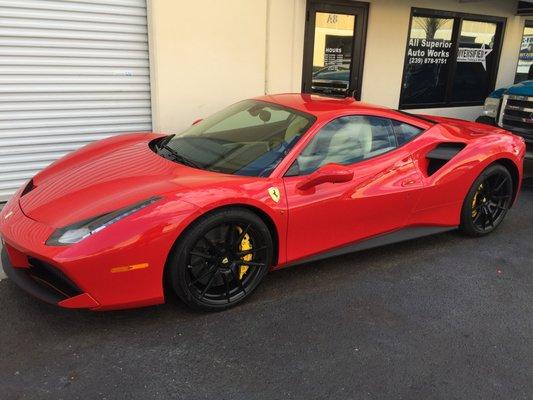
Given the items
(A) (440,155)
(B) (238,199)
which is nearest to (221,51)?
(A) (440,155)

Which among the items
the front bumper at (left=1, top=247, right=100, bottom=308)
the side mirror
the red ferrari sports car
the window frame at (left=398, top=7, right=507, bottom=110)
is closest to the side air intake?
the red ferrari sports car

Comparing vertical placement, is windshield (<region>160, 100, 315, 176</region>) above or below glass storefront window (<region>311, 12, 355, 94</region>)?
below

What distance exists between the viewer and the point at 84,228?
272cm

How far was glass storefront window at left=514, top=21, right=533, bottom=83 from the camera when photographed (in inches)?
399

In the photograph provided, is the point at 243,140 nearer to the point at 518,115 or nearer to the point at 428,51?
the point at 518,115

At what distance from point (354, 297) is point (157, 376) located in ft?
4.98

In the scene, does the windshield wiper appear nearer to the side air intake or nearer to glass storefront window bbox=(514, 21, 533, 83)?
the side air intake

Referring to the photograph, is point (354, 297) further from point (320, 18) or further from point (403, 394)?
point (320, 18)

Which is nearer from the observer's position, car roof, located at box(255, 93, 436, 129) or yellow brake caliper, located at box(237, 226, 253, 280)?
yellow brake caliper, located at box(237, 226, 253, 280)

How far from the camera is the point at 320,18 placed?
702 cm

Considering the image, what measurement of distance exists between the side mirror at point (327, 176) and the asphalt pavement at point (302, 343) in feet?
2.61

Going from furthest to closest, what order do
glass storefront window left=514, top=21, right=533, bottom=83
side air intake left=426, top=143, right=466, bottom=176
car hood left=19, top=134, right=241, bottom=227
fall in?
glass storefront window left=514, top=21, right=533, bottom=83, side air intake left=426, top=143, right=466, bottom=176, car hood left=19, top=134, right=241, bottom=227

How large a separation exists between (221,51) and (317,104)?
2.75 metres

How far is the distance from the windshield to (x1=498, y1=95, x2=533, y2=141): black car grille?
4.53 m
